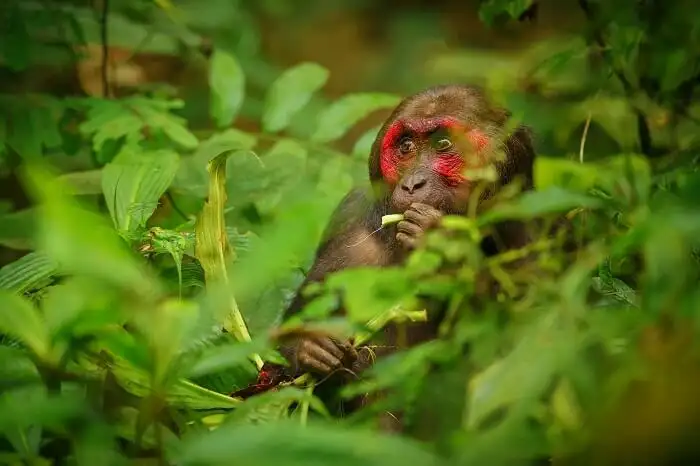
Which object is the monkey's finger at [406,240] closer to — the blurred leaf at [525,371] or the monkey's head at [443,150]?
the monkey's head at [443,150]

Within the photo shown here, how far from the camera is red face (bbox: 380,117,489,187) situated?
3.79 meters

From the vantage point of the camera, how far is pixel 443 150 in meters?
3.87

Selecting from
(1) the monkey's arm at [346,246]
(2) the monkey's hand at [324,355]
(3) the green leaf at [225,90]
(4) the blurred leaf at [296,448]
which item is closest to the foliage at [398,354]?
(4) the blurred leaf at [296,448]

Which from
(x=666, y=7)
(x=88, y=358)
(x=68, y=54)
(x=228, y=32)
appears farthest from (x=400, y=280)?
(x=228, y=32)

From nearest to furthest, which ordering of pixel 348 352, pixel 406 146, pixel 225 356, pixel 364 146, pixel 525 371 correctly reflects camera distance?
pixel 525 371, pixel 225 356, pixel 348 352, pixel 406 146, pixel 364 146

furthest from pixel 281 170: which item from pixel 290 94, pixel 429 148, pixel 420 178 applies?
pixel 420 178

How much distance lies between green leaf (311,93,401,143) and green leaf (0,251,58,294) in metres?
1.77

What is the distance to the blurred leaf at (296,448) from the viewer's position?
5.35ft

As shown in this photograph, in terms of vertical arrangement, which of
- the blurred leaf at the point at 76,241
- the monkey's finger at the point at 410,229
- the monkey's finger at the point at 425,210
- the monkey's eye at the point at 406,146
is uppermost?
the blurred leaf at the point at 76,241

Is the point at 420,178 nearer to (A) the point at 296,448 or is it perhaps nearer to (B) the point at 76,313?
(B) the point at 76,313

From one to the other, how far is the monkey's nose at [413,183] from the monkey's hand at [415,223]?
0.41ft

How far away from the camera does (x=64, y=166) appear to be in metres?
5.29

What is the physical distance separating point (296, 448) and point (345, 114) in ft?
10.3

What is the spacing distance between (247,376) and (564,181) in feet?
4.49
